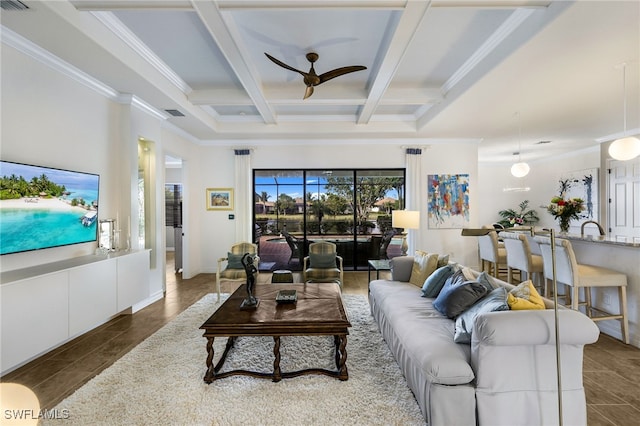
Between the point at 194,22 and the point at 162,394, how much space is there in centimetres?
328

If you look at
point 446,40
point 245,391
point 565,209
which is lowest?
point 245,391

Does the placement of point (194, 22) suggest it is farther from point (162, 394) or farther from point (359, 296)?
point (359, 296)

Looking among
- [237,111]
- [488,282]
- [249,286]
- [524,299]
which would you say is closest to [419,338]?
[524,299]

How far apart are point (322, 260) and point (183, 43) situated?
3472 millimetres

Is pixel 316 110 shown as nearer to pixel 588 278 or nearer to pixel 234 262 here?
pixel 234 262

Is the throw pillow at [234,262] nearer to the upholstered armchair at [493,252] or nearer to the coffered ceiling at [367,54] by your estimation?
the coffered ceiling at [367,54]

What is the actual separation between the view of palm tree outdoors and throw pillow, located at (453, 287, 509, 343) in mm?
4231

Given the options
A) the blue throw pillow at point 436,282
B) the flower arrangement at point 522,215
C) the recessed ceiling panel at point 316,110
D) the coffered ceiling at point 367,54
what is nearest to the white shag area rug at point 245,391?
the blue throw pillow at point 436,282

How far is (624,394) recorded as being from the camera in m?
2.25

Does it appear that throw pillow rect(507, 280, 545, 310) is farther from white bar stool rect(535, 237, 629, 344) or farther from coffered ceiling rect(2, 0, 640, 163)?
coffered ceiling rect(2, 0, 640, 163)

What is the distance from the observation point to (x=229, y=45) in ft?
9.83

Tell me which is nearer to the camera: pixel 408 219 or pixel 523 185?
pixel 408 219

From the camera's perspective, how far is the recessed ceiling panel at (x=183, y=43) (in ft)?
9.23

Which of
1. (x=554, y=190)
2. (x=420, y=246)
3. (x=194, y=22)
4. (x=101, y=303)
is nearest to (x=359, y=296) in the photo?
(x=420, y=246)
